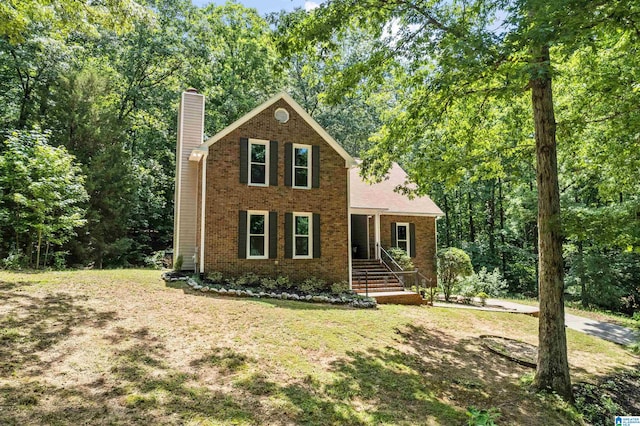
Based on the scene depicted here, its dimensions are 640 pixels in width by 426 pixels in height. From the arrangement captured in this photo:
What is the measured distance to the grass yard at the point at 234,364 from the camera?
4090mm

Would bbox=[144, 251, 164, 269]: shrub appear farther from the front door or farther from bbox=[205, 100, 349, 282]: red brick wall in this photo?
the front door

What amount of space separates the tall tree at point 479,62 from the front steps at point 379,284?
5195 millimetres

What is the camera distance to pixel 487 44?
533 centimetres

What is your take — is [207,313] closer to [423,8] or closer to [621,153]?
[423,8]

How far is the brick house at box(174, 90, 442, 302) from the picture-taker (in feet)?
39.1

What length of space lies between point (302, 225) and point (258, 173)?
7.88ft

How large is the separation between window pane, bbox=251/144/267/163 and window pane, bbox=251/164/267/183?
0.22 m

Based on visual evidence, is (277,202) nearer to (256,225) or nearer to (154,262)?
(256,225)

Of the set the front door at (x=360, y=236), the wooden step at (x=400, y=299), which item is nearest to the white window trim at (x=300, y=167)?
the wooden step at (x=400, y=299)

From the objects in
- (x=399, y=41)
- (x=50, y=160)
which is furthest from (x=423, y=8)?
(x=50, y=160)

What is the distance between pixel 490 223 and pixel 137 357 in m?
29.2

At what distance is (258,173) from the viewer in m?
12.6

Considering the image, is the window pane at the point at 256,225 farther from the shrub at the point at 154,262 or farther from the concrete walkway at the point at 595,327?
the shrub at the point at 154,262

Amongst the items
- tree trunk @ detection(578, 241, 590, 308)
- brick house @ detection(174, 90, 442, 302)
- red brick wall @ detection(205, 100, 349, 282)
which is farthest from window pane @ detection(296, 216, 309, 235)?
tree trunk @ detection(578, 241, 590, 308)
